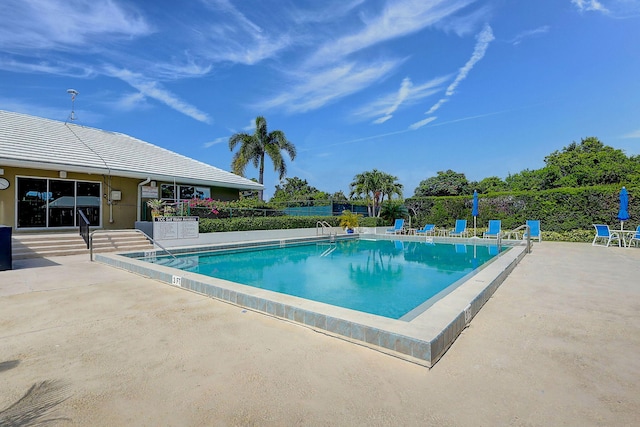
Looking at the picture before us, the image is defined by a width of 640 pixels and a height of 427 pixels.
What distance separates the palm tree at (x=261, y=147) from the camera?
85.3ft

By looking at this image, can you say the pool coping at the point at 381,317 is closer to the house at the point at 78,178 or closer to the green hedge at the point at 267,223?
the green hedge at the point at 267,223

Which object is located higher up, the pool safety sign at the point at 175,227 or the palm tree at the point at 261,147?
the palm tree at the point at 261,147

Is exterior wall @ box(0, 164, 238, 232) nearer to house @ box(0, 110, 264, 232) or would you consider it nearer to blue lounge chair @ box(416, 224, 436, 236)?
house @ box(0, 110, 264, 232)

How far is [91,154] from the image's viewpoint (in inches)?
570

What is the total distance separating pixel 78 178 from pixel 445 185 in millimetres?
39059

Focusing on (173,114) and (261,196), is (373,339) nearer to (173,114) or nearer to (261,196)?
(261,196)

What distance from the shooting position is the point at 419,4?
1209 centimetres

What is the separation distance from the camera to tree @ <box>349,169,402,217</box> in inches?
909

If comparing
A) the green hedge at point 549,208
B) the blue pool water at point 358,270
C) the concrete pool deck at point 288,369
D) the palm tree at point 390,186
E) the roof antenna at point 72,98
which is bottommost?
the blue pool water at point 358,270

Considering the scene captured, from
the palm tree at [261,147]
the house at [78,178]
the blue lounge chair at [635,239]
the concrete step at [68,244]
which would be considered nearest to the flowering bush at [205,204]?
the house at [78,178]

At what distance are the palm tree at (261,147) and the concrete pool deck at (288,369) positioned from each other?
71.1 ft

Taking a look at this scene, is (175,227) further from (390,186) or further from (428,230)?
(390,186)

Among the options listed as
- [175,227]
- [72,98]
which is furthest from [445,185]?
[72,98]

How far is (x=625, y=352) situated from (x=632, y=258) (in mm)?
9082
